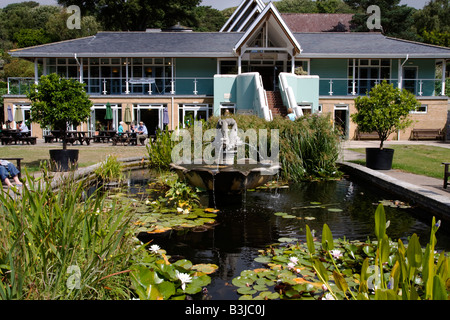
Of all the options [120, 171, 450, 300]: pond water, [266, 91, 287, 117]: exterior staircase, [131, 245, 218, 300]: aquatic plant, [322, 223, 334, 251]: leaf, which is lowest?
[120, 171, 450, 300]: pond water

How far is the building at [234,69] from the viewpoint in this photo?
24.8 m

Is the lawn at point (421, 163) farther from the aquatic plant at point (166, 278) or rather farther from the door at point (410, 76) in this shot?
the door at point (410, 76)

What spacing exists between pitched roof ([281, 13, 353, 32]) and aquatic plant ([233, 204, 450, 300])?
41.6 m

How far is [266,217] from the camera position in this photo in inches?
262

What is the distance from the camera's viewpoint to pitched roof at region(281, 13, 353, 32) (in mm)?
43219

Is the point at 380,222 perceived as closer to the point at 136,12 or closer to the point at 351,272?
the point at 351,272

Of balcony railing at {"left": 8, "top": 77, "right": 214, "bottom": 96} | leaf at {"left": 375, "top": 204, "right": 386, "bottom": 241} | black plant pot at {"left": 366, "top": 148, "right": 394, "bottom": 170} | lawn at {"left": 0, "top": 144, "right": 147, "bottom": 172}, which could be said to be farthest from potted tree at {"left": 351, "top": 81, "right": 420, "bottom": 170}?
balcony railing at {"left": 8, "top": 77, "right": 214, "bottom": 96}

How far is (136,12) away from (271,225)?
130ft

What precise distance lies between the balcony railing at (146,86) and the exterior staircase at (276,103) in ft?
16.2

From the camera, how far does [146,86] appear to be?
28.1m

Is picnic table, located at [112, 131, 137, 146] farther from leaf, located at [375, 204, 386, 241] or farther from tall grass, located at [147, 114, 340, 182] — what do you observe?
leaf, located at [375, 204, 386, 241]

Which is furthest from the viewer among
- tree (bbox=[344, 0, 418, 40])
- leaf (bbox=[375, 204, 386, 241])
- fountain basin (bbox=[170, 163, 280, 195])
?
tree (bbox=[344, 0, 418, 40])

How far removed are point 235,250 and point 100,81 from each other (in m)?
24.4

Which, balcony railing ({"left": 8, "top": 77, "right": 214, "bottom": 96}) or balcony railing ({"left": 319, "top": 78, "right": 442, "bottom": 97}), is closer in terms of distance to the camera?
balcony railing ({"left": 319, "top": 78, "right": 442, "bottom": 97})
